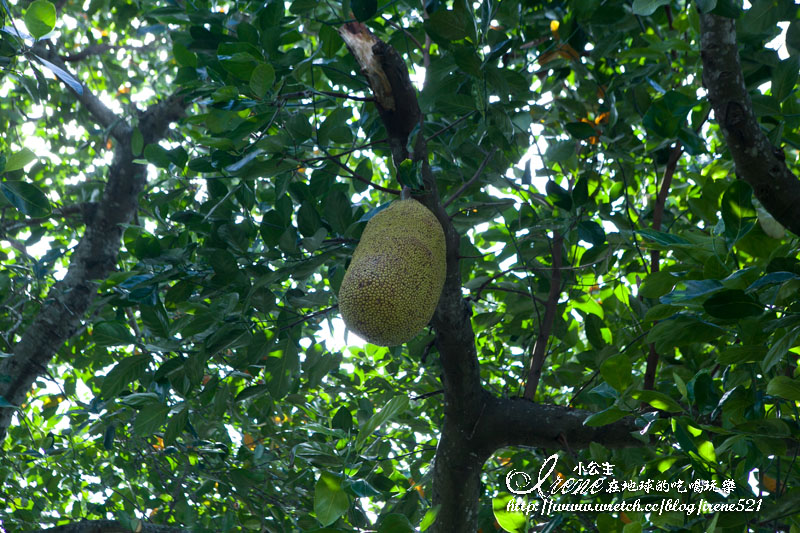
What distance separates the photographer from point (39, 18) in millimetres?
1336

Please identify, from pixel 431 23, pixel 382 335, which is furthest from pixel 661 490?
pixel 431 23

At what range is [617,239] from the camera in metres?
1.79

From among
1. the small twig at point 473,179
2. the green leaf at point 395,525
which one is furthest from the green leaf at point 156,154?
the green leaf at point 395,525

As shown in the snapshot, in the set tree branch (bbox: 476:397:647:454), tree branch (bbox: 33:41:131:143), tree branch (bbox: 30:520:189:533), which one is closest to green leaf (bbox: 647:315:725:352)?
tree branch (bbox: 476:397:647:454)

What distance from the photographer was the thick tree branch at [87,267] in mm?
2615

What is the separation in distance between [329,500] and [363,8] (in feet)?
3.26

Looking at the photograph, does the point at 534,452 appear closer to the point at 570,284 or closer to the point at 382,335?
the point at 570,284

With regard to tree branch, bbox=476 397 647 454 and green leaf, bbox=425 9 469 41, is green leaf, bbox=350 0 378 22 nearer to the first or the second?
green leaf, bbox=425 9 469 41

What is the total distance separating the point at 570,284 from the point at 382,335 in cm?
81

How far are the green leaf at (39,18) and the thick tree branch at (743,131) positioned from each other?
4.39 feet

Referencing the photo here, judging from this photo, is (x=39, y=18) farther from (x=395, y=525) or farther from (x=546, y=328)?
(x=546, y=328)

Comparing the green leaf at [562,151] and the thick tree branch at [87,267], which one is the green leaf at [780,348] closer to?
the green leaf at [562,151]

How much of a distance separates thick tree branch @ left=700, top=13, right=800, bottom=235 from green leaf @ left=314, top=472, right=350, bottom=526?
3.23ft

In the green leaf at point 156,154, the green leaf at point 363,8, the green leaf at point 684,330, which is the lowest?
the green leaf at point 684,330
